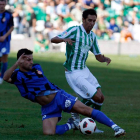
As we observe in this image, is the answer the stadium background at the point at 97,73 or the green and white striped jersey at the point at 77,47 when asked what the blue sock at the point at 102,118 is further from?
the green and white striped jersey at the point at 77,47

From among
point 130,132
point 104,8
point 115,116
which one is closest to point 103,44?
point 104,8

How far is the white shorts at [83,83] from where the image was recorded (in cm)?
742

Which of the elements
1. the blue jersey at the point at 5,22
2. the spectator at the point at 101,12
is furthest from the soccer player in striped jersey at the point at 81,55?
the spectator at the point at 101,12

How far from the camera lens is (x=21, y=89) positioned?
666cm

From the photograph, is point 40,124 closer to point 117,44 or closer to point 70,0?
point 117,44

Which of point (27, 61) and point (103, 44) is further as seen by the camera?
point (103, 44)

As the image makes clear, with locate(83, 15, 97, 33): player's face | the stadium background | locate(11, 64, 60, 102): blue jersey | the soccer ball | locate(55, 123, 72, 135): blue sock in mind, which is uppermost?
locate(83, 15, 97, 33): player's face

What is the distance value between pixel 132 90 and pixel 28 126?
5826 millimetres

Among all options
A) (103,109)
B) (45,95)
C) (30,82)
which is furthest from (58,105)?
(103,109)

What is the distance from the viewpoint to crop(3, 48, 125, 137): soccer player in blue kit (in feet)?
21.5

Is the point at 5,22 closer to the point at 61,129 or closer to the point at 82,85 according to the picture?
the point at 82,85

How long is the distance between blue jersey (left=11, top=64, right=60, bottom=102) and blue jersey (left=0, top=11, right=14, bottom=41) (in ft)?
21.3

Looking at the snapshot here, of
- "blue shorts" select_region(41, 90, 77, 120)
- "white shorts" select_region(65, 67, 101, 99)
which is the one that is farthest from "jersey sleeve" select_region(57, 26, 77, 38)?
"blue shorts" select_region(41, 90, 77, 120)

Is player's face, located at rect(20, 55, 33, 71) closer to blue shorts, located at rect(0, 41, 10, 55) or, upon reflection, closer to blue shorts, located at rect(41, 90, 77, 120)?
blue shorts, located at rect(41, 90, 77, 120)
